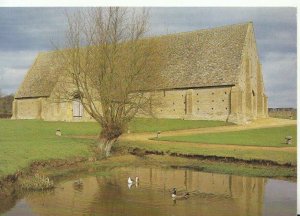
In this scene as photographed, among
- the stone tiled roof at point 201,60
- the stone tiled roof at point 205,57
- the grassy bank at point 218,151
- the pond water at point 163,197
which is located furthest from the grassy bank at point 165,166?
the stone tiled roof at point 205,57

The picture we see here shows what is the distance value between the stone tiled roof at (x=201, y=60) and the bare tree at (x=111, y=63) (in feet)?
36.8

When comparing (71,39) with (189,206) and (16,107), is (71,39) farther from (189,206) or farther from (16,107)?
(16,107)

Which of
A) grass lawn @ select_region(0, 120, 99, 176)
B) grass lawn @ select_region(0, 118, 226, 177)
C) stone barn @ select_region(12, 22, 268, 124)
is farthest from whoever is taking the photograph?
stone barn @ select_region(12, 22, 268, 124)

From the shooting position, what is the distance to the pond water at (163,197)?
11453mm

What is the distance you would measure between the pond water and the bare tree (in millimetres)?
4013

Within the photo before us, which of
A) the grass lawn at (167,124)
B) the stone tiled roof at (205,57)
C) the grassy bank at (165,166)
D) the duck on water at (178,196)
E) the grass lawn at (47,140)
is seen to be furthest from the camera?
the stone tiled roof at (205,57)

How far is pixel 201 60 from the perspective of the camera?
31859 millimetres

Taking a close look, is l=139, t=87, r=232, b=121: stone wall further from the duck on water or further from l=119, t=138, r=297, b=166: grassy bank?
the duck on water

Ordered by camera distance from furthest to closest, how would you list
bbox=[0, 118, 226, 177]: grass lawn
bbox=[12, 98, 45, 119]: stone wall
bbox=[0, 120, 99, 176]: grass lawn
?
bbox=[12, 98, 45, 119]: stone wall, bbox=[0, 118, 226, 177]: grass lawn, bbox=[0, 120, 99, 176]: grass lawn

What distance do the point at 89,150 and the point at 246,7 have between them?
30.6 feet

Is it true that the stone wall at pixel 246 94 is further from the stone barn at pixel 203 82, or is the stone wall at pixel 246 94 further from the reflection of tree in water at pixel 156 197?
the reflection of tree in water at pixel 156 197

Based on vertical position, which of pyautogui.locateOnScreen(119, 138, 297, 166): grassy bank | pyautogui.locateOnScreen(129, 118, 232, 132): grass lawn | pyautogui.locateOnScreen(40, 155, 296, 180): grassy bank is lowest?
pyautogui.locateOnScreen(40, 155, 296, 180): grassy bank

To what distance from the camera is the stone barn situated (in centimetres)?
2952

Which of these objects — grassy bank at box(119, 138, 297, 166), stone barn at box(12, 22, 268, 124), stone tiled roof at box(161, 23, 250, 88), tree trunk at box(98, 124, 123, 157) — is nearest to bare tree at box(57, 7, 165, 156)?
tree trunk at box(98, 124, 123, 157)
